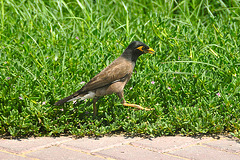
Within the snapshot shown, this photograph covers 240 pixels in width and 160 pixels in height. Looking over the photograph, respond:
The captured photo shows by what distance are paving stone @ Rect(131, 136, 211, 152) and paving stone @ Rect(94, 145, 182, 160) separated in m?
0.12

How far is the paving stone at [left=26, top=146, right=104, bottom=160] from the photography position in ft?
11.1

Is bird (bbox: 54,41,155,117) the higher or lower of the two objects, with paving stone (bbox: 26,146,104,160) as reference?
higher

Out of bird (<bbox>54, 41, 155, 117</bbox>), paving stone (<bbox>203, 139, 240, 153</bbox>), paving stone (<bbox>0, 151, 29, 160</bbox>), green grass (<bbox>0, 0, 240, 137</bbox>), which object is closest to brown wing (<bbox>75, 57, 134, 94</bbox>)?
bird (<bbox>54, 41, 155, 117</bbox>)

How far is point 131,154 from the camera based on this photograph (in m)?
3.51

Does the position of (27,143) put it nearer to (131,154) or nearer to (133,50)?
(131,154)

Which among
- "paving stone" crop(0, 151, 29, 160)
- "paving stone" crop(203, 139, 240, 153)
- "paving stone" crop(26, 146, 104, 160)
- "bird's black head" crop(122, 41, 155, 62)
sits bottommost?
"paving stone" crop(203, 139, 240, 153)

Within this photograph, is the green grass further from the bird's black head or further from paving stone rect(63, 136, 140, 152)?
the bird's black head

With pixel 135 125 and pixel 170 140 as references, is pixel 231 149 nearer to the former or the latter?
pixel 170 140

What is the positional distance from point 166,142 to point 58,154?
1.07m

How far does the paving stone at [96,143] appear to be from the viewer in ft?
12.2

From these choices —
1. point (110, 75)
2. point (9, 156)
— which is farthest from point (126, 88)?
point (9, 156)

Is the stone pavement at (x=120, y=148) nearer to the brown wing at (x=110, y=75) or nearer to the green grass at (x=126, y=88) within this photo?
the green grass at (x=126, y=88)

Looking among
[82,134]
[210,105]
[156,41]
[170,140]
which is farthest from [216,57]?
[82,134]

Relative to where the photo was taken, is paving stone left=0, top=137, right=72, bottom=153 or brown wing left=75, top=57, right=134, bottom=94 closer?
paving stone left=0, top=137, right=72, bottom=153
